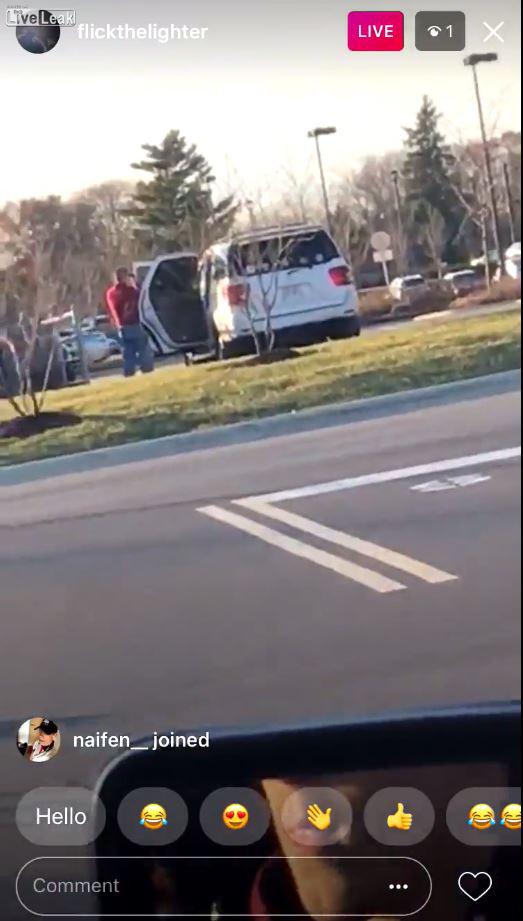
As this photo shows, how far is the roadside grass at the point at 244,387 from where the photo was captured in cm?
155

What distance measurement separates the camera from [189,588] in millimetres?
1528

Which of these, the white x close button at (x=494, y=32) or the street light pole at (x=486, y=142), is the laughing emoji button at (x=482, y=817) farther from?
the white x close button at (x=494, y=32)

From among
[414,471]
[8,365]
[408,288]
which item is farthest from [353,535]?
[8,365]

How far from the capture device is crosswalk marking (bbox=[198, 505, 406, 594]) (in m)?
1.48

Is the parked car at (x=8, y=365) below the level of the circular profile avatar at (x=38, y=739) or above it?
above

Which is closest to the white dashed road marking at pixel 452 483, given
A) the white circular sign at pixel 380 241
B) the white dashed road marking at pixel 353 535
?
the white dashed road marking at pixel 353 535

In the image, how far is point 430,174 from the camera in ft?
4.91

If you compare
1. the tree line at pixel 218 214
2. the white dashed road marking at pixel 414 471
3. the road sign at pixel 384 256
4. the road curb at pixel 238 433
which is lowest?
the white dashed road marking at pixel 414 471

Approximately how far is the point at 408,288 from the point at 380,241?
0.09m

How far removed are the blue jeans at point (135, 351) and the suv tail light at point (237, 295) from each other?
0.15 meters

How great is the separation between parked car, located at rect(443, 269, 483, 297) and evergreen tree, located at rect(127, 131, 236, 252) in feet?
1.14

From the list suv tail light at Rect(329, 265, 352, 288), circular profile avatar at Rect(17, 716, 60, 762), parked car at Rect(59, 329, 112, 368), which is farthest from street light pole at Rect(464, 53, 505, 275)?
circular profile avatar at Rect(17, 716, 60, 762)

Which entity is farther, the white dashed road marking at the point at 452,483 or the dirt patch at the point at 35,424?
the dirt patch at the point at 35,424

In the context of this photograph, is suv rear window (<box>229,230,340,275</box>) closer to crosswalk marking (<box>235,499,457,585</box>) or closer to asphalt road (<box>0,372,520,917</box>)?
asphalt road (<box>0,372,520,917</box>)
